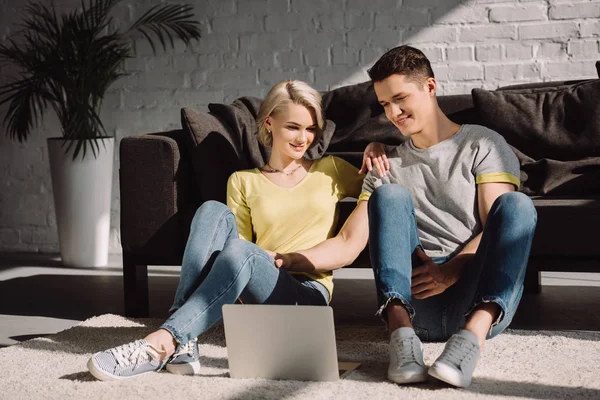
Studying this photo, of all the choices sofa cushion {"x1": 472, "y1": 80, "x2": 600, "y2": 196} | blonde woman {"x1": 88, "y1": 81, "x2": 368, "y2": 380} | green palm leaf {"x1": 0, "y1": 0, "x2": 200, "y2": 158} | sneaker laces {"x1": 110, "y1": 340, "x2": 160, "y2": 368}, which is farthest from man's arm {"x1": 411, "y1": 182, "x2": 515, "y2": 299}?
green palm leaf {"x1": 0, "y1": 0, "x2": 200, "y2": 158}

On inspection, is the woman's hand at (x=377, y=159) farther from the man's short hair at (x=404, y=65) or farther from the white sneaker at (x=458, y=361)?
the white sneaker at (x=458, y=361)

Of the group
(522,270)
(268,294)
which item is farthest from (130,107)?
(522,270)

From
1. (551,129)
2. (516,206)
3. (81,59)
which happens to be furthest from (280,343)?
(81,59)

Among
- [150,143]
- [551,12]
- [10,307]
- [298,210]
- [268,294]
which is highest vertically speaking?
[551,12]

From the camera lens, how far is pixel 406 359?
200 cm

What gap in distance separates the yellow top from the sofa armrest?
409mm

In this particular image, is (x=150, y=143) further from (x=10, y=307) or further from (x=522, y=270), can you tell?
(x=522, y=270)

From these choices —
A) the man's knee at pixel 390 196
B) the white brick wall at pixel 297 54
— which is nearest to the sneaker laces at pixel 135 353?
the man's knee at pixel 390 196

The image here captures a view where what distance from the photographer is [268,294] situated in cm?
226

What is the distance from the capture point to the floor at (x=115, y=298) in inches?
118

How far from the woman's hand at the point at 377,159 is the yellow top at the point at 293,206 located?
0.10 metres

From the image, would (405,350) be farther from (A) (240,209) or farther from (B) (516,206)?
(A) (240,209)

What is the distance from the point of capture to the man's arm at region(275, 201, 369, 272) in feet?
7.76

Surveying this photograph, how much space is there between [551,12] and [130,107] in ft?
7.53
